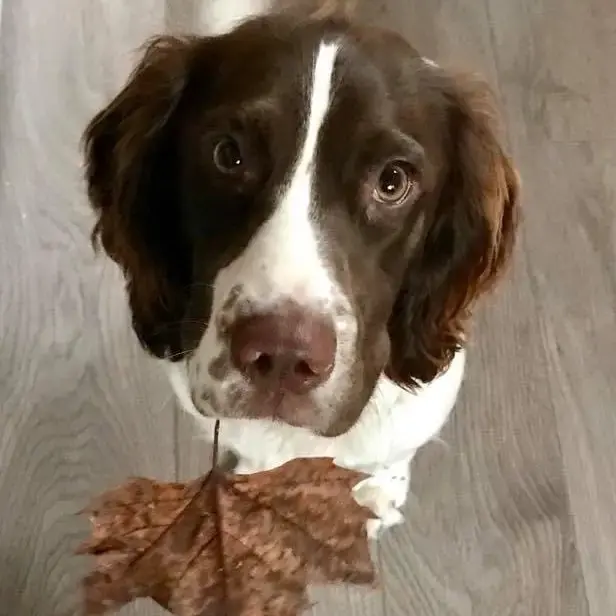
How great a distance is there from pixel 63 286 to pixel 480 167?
1.00m

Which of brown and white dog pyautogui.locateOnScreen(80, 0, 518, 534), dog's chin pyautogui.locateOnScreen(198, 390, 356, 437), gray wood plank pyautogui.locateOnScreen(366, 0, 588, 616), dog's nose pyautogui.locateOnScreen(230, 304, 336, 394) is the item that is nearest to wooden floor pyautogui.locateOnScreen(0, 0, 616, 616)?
gray wood plank pyautogui.locateOnScreen(366, 0, 588, 616)

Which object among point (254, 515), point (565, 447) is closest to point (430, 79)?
point (254, 515)

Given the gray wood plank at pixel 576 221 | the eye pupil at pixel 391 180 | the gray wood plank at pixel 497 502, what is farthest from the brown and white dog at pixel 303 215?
the gray wood plank at pixel 576 221

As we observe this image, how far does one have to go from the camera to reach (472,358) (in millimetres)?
2045

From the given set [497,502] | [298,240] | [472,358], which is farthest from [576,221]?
[298,240]

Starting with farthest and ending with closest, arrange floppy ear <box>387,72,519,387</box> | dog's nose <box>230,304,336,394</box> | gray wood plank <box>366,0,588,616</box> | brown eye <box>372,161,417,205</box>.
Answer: gray wood plank <box>366,0,588,616</box>
floppy ear <box>387,72,519,387</box>
brown eye <box>372,161,417,205</box>
dog's nose <box>230,304,336,394</box>

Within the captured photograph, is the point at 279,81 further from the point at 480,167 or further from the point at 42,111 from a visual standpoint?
the point at 42,111

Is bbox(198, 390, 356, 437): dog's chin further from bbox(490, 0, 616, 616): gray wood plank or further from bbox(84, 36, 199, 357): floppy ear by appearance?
bbox(490, 0, 616, 616): gray wood plank

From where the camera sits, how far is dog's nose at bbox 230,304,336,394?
1151mm

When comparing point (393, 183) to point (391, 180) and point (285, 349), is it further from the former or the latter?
point (285, 349)

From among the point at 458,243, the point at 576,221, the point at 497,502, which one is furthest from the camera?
the point at 576,221

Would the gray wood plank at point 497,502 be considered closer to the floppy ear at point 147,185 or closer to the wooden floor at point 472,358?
the wooden floor at point 472,358

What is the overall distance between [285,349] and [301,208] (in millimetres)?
193

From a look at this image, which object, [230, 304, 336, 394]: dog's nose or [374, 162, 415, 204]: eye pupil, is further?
[374, 162, 415, 204]: eye pupil
